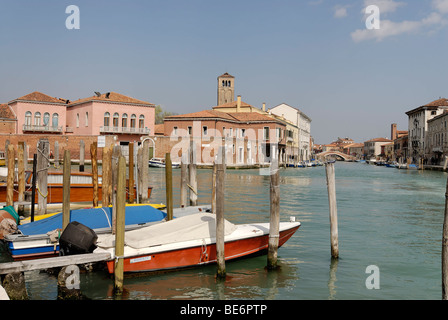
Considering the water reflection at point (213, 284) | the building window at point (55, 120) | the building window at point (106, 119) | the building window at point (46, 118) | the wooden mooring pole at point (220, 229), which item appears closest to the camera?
the water reflection at point (213, 284)

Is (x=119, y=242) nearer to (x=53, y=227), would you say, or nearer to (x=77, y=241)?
(x=77, y=241)

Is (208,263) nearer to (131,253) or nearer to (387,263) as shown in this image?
(131,253)

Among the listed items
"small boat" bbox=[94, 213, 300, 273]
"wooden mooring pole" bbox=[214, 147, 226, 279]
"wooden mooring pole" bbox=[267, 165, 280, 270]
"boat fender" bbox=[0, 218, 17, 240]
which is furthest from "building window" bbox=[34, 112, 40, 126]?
"wooden mooring pole" bbox=[267, 165, 280, 270]

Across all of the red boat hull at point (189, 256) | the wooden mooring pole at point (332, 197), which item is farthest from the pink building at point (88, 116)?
the wooden mooring pole at point (332, 197)

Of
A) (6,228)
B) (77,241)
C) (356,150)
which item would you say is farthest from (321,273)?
(356,150)

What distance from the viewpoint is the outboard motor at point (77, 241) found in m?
5.55

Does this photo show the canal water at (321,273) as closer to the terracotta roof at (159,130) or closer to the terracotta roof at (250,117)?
the terracotta roof at (250,117)

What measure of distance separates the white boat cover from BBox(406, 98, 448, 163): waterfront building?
57.3 m

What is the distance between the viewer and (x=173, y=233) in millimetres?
6445

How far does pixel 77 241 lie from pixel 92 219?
1425 mm

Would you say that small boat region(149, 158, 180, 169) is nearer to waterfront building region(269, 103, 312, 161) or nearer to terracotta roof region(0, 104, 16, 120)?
terracotta roof region(0, 104, 16, 120)

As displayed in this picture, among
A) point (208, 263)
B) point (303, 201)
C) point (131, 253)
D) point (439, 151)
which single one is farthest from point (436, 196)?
point (439, 151)

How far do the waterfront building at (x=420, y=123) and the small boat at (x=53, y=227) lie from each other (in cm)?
5729
